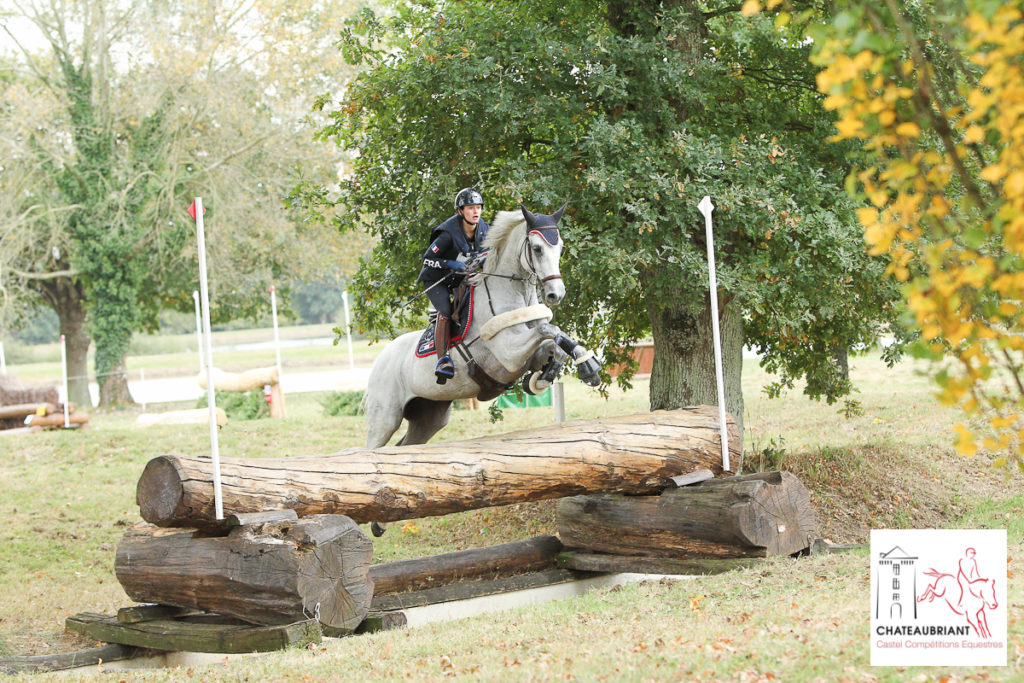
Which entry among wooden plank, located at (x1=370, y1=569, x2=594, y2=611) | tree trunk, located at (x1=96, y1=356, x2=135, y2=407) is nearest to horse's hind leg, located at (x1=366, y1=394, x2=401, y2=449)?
wooden plank, located at (x1=370, y1=569, x2=594, y2=611)

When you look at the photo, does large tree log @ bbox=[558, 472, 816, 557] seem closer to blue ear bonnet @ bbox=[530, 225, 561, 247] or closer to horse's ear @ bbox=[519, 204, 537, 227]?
blue ear bonnet @ bbox=[530, 225, 561, 247]

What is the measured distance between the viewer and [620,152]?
28.8 feet

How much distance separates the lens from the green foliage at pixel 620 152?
28.3ft

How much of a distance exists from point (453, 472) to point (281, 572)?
144cm

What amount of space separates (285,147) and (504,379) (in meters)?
17.3

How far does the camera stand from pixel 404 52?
980 centimetres

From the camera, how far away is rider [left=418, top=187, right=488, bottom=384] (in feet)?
24.2

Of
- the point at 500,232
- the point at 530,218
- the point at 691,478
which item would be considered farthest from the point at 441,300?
the point at 691,478

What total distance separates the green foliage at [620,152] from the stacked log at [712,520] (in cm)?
177

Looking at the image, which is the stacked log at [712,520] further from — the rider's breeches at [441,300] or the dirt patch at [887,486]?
the dirt patch at [887,486]

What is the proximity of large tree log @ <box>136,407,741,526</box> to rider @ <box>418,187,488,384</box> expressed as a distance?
74cm

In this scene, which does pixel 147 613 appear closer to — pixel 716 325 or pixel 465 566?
pixel 465 566

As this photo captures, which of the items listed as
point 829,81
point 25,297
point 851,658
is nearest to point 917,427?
point 851,658

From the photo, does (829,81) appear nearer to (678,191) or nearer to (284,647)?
(284,647)
